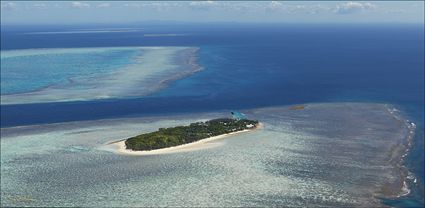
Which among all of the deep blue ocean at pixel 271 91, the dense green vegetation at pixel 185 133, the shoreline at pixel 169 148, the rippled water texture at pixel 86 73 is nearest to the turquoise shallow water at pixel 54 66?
the rippled water texture at pixel 86 73

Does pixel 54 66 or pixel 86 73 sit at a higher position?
pixel 86 73

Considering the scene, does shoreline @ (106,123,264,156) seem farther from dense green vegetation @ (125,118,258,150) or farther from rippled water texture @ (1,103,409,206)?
rippled water texture @ (1,103,409,206)

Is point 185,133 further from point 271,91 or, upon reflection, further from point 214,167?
point 271,91

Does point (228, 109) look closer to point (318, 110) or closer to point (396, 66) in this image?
point (318, 110)

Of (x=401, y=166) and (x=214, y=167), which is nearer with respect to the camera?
(x=214, y=167)

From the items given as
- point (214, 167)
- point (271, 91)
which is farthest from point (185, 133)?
point (271, 91)

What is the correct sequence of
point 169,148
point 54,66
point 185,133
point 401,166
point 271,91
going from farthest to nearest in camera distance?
point 54,66, point 271,91, point 185,133, point 169,148, point 401,166

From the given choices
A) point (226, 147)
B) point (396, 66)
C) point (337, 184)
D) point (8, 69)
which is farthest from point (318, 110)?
point (8, 69)

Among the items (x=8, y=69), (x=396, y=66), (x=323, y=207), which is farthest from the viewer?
(x=396, y=66)
